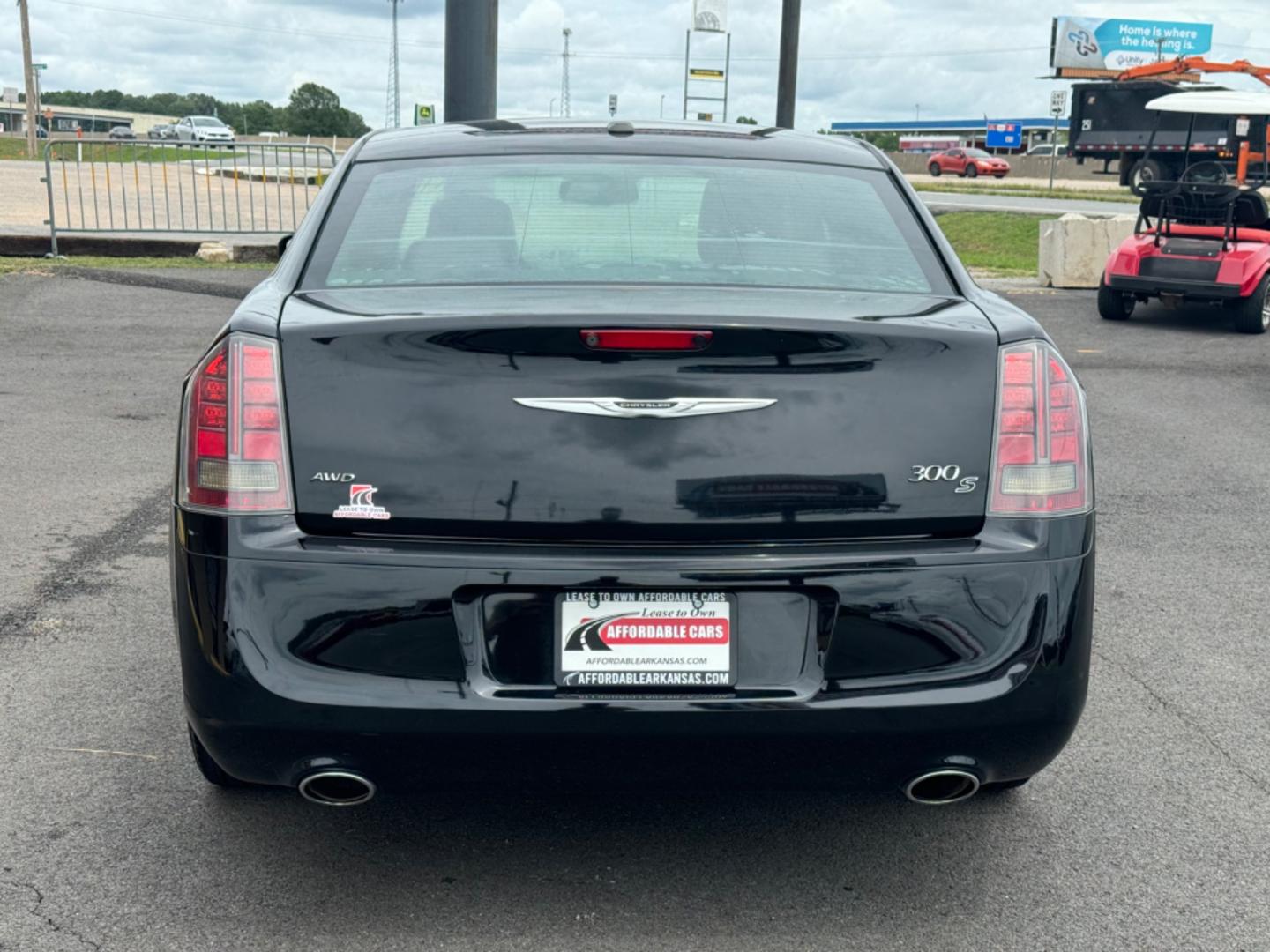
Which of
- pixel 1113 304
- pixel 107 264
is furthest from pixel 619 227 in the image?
pixel 107 264

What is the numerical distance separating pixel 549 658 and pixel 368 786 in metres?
0.45

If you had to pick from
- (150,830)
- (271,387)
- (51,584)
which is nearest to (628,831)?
(150,830)

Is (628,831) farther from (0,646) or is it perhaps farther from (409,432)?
(0,646)

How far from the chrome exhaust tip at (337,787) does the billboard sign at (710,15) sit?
971 inches

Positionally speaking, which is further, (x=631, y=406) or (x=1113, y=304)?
(x=1113, y=304)

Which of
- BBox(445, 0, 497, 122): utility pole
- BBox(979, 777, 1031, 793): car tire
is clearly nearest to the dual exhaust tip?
BBox(979, 777, 1031, 793): car tire

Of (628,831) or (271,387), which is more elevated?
(271,387)

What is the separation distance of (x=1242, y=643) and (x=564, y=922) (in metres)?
2.87

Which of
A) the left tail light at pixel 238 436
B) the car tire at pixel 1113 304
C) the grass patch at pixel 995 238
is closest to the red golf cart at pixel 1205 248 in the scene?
the car tire at pixel 1113 304

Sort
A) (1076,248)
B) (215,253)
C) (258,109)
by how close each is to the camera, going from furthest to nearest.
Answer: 1. (258,109)
2. (1076,248)
3. (215,253)

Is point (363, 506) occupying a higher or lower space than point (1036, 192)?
higher

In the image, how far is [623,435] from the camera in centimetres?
274

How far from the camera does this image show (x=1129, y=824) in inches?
137

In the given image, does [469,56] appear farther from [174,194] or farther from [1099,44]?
[1099,44]
